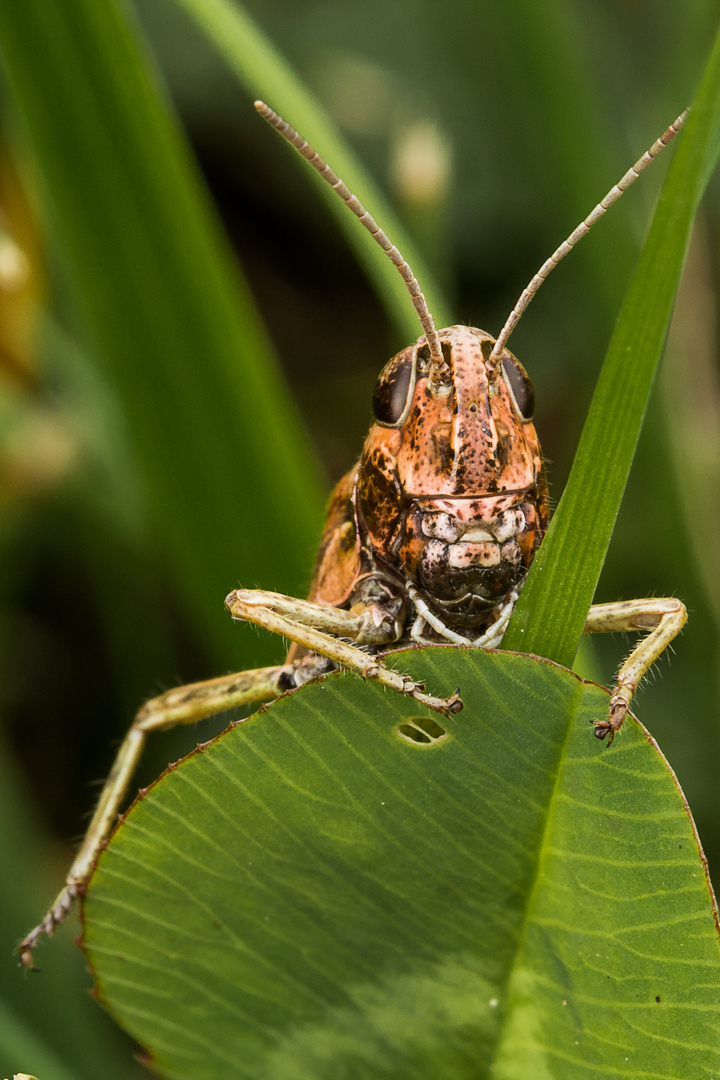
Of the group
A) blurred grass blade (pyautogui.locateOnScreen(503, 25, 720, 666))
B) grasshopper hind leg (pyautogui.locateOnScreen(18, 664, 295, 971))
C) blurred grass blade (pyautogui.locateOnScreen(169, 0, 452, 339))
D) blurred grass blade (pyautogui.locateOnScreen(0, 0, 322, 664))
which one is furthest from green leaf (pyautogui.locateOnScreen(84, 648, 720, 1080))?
blurred grass blade (pyautogui.locateOnScreen(0, 0, 322, 664))

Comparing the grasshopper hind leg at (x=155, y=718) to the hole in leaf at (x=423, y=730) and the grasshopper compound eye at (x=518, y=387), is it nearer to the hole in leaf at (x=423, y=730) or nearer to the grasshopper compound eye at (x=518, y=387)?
the grasshopper compound eye at (x=518, y=387)

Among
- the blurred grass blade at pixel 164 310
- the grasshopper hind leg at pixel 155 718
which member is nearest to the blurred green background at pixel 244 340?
the blurred grass blade at pixel 164 310

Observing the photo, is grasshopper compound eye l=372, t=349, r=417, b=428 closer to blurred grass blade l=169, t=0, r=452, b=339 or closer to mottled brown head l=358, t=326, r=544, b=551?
mottled brown head l=358, t=326, r=544, b=551

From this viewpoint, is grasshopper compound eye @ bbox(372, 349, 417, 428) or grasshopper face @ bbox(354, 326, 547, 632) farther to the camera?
grasshopper compound eye @ bbox(372, 349, 417, 428)

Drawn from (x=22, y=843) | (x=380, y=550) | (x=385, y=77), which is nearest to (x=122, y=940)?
(x=380, y=550)

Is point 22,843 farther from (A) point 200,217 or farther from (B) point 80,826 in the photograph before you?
(A) point 200,217
